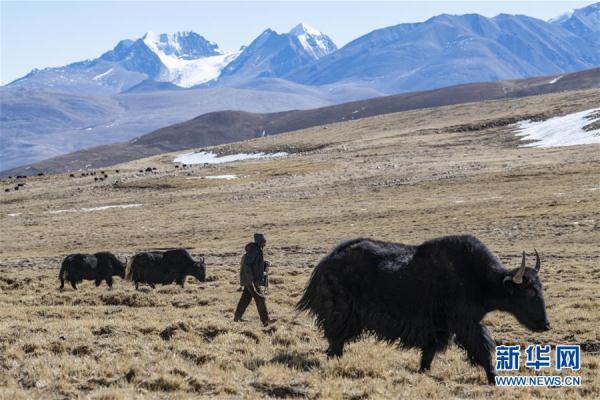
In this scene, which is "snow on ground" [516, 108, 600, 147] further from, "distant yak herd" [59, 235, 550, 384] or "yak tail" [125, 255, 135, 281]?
"distant yak herd" [59, 235, 550, 384]

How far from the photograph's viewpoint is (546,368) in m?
11.7

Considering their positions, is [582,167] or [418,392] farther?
[582,167]

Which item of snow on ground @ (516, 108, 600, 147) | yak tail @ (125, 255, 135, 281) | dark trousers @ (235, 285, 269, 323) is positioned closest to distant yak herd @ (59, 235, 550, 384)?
dark trousers @ (235, 285, 269, 323)

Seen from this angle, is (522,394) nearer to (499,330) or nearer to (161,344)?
(499,330)

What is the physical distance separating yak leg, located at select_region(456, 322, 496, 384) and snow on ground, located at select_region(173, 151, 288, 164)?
338 ft

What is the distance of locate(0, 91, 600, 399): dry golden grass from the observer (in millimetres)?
10641

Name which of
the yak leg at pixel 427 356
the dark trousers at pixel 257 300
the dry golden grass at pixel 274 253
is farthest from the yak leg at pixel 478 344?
the dark trousers at pixel 257 300

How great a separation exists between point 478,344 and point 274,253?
20.7 m

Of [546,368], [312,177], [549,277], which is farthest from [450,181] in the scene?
[546,368]

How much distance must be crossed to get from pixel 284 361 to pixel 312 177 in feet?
187

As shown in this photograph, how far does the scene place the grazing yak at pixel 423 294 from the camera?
1118 centimetres

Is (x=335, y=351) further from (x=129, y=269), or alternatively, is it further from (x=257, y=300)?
(x=129, y=269)

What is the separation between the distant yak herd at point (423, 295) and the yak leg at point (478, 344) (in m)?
0.01

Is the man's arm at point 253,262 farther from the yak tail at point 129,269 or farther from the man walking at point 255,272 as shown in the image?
the yak tail at point 129,269
